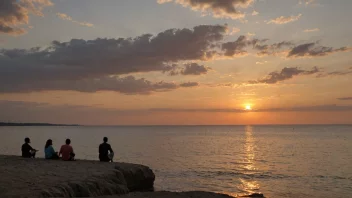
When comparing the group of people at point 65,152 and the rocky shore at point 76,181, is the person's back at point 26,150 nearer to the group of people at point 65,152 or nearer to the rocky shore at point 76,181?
the group of people at point 65,152

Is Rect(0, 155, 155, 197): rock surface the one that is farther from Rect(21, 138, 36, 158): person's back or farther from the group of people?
Rect(21, 138, 36, 158): person's back

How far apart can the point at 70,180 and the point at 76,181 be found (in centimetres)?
30

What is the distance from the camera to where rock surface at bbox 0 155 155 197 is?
12.5 meters

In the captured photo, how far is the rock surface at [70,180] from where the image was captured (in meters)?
12.5

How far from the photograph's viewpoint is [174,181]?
2905 cm

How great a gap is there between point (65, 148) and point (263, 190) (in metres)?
15.6

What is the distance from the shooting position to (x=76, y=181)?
1470cm

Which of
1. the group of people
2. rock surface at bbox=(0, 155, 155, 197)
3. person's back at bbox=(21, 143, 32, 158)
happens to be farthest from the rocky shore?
person's back at bbox=(21, 143, 32, 158)

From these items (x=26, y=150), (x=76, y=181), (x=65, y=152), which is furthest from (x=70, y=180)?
(x=26, y=150)

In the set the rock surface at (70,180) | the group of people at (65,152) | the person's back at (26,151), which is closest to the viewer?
the rock surface at (70,180)

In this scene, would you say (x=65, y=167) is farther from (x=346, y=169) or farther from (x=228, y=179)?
(x=346, y=169)

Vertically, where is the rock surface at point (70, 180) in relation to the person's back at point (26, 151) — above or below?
below

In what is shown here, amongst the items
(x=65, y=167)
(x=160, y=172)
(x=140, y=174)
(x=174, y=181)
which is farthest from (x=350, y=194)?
(x=65, y=167)

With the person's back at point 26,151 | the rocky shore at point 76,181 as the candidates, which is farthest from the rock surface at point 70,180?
the person's back at point 26,151
